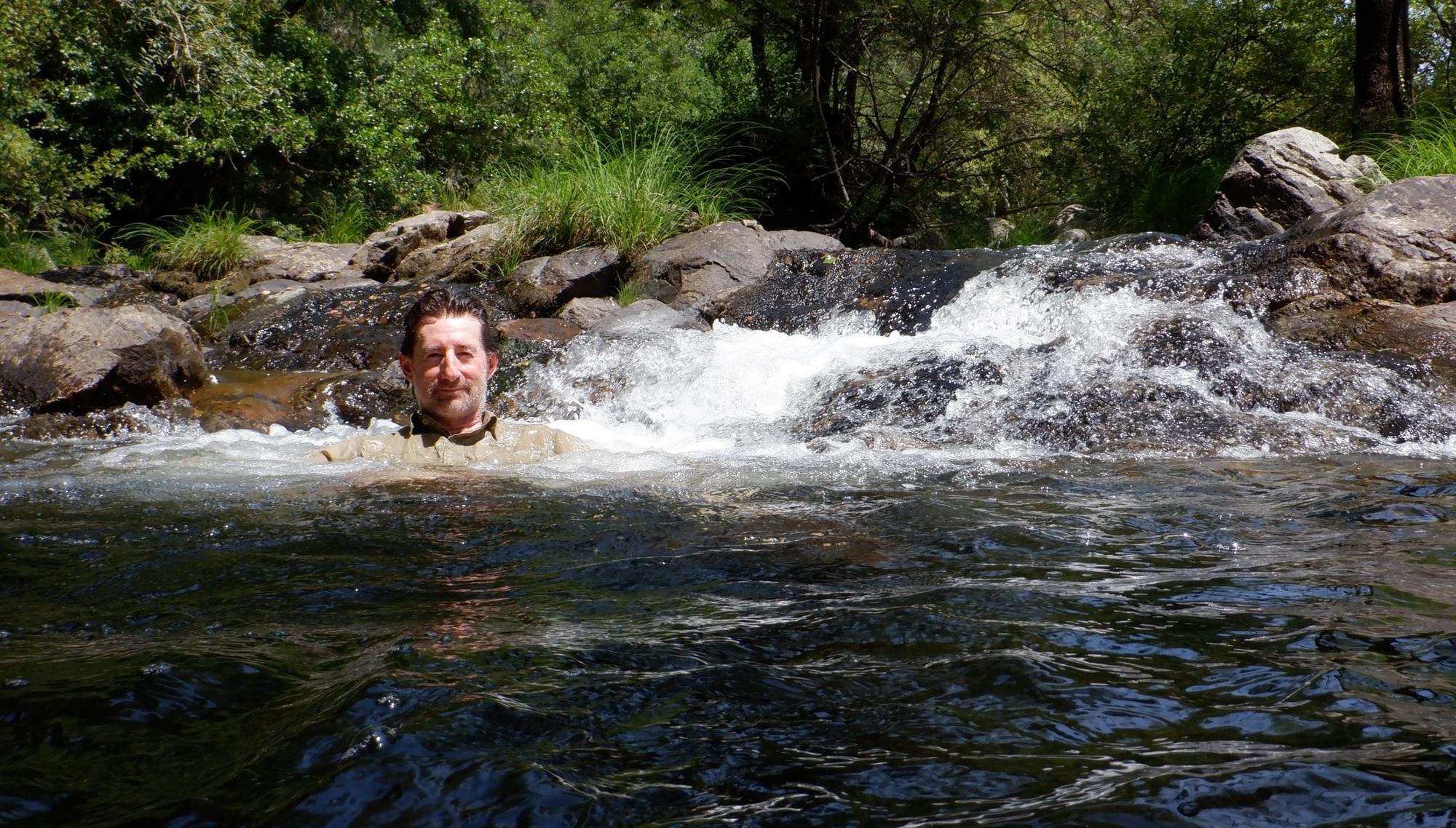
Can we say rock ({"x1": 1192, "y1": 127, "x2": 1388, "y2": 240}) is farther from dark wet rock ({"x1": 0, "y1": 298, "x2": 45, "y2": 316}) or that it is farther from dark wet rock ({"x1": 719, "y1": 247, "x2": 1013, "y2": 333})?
dark wet rock ({"x1": 0, "y1": 298, "x2": 45, "y2": 316})

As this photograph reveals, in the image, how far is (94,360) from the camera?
300 inches

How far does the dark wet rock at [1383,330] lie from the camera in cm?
670

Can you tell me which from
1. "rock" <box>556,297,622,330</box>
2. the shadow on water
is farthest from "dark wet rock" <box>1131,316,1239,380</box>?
"rock" <box>556,297,622,330</box>

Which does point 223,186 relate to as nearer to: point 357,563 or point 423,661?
point 357,563

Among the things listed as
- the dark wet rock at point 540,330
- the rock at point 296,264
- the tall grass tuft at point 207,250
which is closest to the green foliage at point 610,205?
the dark wet rock at point 540,330

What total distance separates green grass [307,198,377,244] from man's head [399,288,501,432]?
1221 cm

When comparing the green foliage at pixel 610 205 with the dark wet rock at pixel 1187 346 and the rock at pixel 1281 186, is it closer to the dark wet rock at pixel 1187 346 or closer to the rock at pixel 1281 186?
the rock at pixel 1281 186

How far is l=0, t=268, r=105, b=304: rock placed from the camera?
1052 cm

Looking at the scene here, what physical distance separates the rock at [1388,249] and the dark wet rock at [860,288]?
261cm

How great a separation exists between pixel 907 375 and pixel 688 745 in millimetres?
5611

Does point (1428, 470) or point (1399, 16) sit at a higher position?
point (1399, 16)

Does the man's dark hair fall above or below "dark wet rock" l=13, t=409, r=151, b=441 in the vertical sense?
above

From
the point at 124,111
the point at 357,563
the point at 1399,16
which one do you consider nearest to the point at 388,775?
the point at 357,563

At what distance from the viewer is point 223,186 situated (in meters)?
16.6
